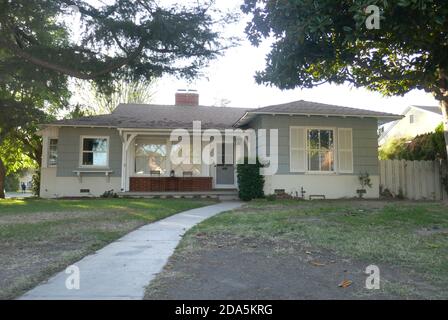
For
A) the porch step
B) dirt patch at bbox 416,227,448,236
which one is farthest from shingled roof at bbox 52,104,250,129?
dirt patch at bbox 416,227,448,236

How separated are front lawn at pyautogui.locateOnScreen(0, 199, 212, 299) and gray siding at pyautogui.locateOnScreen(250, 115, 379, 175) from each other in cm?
493

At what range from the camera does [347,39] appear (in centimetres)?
677

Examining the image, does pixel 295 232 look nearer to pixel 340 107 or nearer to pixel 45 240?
pixel 45 240

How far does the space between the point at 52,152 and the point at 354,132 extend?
44.0 ft

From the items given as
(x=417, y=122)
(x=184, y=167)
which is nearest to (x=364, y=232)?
(x=184, y=167)

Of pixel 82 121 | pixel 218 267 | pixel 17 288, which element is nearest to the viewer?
pixel 17 288

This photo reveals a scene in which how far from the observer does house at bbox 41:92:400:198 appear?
602 inches

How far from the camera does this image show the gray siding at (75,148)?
680 inches

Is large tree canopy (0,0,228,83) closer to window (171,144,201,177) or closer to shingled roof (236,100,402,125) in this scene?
shingled roof (236,100,402,125)

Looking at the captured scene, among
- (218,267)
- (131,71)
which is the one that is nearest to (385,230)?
(218,267)

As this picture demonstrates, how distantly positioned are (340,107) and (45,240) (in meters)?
13.1

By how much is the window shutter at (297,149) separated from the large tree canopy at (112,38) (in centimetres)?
683

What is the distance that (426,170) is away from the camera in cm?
1622

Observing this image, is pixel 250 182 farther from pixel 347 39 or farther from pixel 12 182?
pixel 12 182
